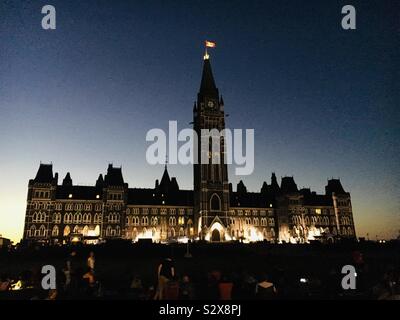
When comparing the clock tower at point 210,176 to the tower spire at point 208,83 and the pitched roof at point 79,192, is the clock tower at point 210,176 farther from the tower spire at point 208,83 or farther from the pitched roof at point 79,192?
the pitched roof at point 79,192

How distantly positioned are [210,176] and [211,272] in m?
59.7

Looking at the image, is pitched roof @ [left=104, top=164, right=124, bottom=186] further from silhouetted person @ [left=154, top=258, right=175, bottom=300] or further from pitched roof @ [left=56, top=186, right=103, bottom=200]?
silhouetted person @ [left=154, top=258, right=175, bottom=300]

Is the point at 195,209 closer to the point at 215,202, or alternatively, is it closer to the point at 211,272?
the point at 215,202

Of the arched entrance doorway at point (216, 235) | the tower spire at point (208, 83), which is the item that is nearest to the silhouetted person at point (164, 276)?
the arched entrance doorway at point (216, 235)

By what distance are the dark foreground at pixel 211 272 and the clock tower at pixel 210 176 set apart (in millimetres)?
26432

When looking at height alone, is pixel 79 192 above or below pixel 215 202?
above

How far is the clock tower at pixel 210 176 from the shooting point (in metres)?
69.9

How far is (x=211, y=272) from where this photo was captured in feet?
45.2

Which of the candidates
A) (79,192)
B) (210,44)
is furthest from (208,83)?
(79,192)

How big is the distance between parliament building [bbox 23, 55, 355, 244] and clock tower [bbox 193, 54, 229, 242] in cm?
24
